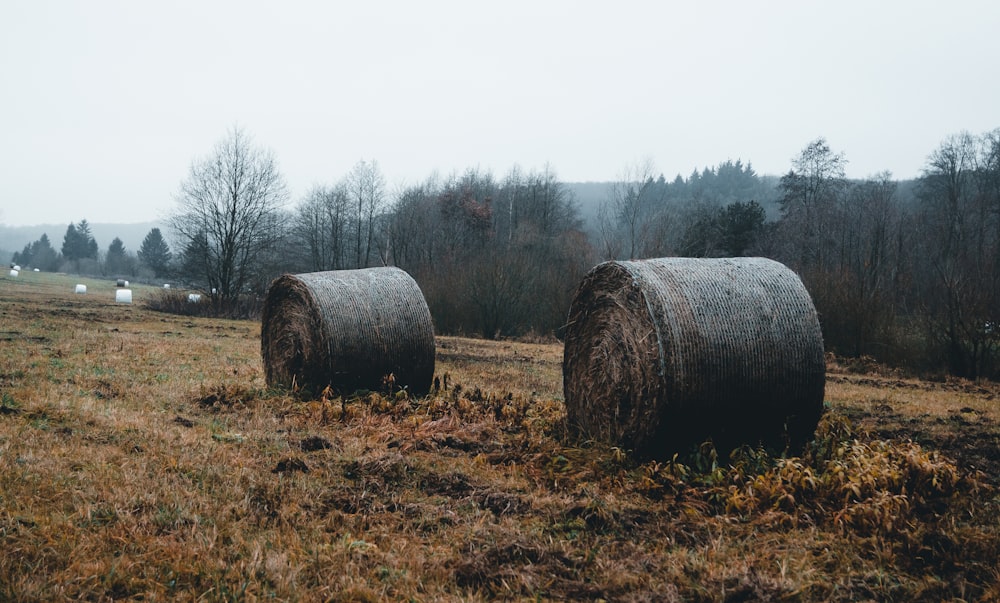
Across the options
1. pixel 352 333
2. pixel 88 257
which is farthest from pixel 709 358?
pixel 88 257

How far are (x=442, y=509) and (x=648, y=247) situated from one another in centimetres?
3032

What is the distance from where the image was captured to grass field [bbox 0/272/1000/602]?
3920 millimetres

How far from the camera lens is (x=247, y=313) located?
115 ft

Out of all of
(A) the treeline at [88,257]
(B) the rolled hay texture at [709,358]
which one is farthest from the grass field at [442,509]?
(A) the treeline at [88,257]

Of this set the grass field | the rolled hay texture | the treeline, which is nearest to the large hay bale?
the grass field

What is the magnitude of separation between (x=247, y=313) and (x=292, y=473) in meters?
31.4

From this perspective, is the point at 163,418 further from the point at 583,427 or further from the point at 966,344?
the point at 966,344

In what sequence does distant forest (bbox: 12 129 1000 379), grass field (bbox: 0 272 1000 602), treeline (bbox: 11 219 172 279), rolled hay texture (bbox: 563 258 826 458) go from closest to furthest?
grass field (bbox: 0 272 1000 602)
rolled hay texture (bbox: 563 258 826 458)
distant forest (bbox: 12 129 1000 379)
treeline (bbox: 11 219 172 279)

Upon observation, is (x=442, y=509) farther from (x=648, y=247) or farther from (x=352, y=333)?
(x=648, y=247)

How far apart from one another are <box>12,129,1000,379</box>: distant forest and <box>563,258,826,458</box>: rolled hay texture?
1223cm

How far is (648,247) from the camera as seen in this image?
3406cm

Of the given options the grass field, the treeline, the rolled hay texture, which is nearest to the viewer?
the grass field

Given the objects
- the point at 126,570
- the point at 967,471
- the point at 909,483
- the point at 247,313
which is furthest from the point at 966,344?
the point at 247,313

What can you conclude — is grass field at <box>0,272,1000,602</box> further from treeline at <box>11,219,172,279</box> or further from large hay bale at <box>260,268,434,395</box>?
treeline at <box>11,219,172,279</box>
